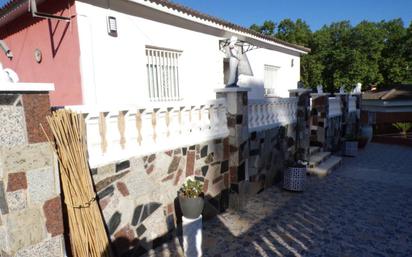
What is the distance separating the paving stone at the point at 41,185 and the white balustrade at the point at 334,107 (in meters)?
9.34

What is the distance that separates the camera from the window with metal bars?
21.5 feet

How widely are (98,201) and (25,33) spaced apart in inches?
218

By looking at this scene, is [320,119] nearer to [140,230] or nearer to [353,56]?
[140,230]

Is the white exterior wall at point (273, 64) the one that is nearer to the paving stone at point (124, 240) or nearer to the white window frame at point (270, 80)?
the white window frame at point (270, 80)

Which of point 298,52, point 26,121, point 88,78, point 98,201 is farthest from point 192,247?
point 298,52

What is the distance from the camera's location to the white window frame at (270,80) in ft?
37.2

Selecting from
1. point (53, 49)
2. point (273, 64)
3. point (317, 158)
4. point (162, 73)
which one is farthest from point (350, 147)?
point (53, 49)

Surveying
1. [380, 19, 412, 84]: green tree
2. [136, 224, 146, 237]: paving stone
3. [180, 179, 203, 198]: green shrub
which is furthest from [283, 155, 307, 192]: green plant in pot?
[380, 19, 412, 84]: green tree

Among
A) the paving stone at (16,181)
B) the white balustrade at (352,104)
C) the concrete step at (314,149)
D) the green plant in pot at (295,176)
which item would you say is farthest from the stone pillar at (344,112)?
the paving stone at (16,181)

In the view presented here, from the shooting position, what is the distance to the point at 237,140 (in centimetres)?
495

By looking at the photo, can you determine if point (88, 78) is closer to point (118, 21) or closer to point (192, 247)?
point (118, 21)

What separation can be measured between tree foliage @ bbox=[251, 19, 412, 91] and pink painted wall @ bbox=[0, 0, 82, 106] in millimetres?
20725

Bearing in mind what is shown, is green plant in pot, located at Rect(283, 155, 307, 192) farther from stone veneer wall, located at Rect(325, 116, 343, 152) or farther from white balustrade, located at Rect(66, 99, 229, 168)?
stone veneer wall, located at Rect(325, 116, 343, 152)

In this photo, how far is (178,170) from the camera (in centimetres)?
402
